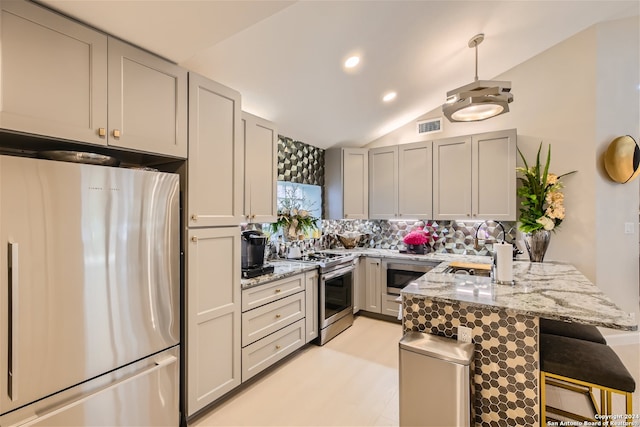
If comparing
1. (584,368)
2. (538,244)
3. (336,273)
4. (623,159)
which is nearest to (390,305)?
(336,273)

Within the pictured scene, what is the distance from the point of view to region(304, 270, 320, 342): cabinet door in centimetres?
318

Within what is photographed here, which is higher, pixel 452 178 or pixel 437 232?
pixel 452 178

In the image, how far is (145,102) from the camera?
1.79 meters

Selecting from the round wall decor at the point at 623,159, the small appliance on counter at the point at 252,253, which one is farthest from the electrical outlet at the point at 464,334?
the round wall decor at the point at 623,159

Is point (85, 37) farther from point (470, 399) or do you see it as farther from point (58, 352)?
point (470, 399)

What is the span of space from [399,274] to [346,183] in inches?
59.7

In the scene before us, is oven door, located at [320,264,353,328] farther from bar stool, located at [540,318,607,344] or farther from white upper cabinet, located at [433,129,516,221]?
bar stool, located at [540,318,607,344]

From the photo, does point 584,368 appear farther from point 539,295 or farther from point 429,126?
point 429,126

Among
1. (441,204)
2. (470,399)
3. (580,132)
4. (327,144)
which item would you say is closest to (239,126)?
(327,144)

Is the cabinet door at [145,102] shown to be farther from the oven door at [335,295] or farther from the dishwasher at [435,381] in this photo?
the oven door at [335,295]

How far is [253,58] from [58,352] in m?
2.26

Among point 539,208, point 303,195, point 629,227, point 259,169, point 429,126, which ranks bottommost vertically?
point 629,227

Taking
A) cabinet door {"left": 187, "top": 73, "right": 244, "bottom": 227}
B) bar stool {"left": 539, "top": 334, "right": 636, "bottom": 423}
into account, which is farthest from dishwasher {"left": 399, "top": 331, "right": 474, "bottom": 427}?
cabinet door {"left": 187, "top": 73, "right": 244, "bottom": 227}

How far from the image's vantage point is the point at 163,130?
188 centimetres
